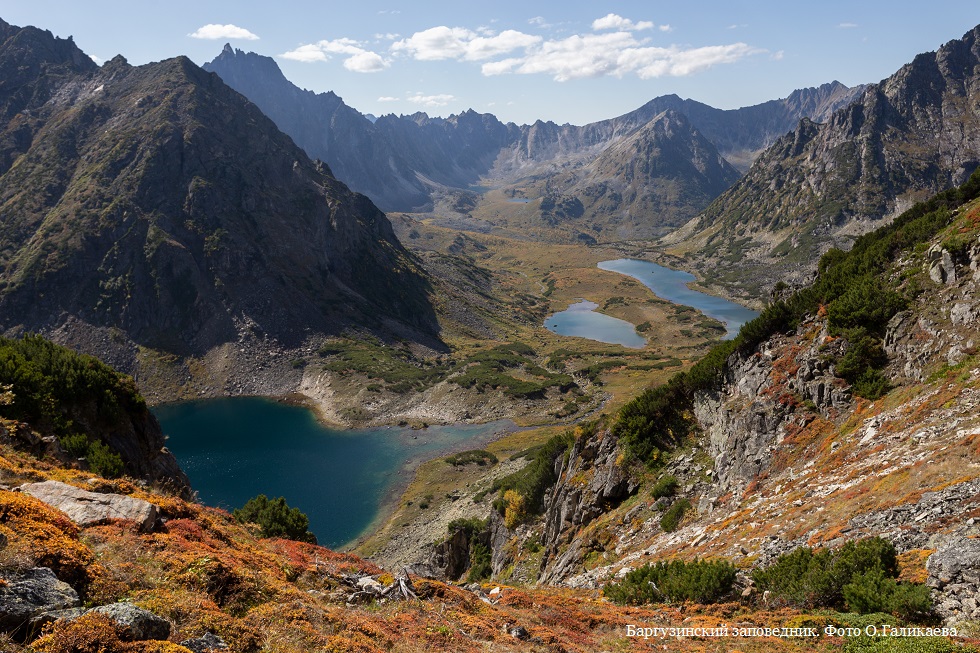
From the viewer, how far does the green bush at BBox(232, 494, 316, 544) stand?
42750mm

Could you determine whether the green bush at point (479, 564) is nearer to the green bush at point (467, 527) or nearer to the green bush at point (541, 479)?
the green bush at point (467, 527)

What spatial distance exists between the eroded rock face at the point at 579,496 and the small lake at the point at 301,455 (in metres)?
43.6

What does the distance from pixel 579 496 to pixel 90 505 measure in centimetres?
3661

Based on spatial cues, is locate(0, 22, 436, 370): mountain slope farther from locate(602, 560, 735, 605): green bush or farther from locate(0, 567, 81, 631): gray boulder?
locate(0, 567, 81, 631): gray boulder

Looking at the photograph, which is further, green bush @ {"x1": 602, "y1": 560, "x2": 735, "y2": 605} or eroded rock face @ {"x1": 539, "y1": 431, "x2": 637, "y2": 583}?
eroded rock face @ {"x1": 539, "y1": 431, "x2": 637, "y2": 583}

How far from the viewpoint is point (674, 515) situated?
1313 inches

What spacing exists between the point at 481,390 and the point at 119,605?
13084 cm

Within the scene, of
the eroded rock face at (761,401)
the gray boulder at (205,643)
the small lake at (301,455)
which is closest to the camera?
the gray boulder at (205,643)

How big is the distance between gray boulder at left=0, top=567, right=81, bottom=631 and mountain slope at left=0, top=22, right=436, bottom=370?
160 metres

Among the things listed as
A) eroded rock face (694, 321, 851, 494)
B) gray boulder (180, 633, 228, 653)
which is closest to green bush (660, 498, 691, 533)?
eroded rock face (694, 321, 851, 494)

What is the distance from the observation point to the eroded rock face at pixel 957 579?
1438 centimetres

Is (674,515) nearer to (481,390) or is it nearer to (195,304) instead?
(481,390)

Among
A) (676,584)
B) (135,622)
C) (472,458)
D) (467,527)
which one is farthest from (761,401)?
(472,458)

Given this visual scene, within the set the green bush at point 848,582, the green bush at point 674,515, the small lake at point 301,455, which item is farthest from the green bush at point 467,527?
the green bush at point 848,582
